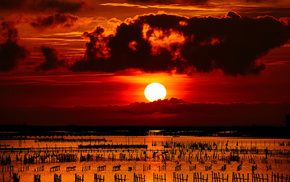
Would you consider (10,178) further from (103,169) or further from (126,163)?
(126,163)

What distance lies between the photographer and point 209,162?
254 feet

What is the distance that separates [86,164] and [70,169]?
6.23 metres

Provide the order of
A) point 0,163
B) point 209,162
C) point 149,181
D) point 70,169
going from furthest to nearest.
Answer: point 209,162 < point 0,163 < point 70,169 < point 149,181

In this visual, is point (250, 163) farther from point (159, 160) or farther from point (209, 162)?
point (159, 160)

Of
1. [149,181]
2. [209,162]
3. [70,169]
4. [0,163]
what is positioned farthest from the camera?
[209,162]

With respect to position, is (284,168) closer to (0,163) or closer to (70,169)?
(70,169)

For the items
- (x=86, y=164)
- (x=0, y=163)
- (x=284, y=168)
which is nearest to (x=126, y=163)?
(x=86, y=164)

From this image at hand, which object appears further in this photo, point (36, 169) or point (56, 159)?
point (56, 159)

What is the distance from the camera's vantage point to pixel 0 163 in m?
72.1

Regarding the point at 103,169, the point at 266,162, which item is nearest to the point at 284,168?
the point at 266,162

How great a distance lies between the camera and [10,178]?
56344mm

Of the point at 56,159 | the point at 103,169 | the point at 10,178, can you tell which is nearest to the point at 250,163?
the point at 103,169

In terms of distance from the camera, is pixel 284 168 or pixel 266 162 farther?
pixel 266 162

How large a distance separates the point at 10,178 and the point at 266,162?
39.7 m
